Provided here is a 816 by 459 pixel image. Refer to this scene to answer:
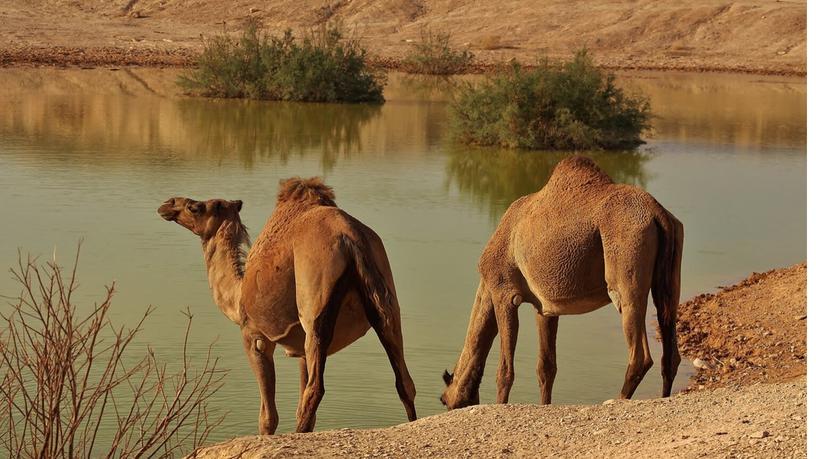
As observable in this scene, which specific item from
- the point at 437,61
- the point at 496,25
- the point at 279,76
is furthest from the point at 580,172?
the point at 496,25

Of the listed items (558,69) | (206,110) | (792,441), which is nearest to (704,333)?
(792,441)

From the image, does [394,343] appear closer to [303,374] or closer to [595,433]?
[303,374]

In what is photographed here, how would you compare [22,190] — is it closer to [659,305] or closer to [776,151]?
[659,305]

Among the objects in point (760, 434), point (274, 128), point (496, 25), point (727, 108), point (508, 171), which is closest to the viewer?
point (760, 434)

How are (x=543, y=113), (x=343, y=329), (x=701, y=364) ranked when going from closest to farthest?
1. (x=343, y=329)
2. (x=701, y=364)
3. (x=543, y=113)

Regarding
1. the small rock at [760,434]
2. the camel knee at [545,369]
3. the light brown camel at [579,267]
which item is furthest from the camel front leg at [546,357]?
the small rock at [760,434]

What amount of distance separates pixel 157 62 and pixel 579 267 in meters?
33.2

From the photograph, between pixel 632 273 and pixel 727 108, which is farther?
pixel 727 108

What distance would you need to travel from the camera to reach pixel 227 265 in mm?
7719

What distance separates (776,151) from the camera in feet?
82.3

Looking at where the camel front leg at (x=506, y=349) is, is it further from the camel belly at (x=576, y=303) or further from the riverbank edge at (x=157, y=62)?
the riverbank edge at (x=157, y=62)

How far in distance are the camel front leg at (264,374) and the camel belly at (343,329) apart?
11 cm

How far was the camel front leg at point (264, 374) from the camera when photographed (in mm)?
7371

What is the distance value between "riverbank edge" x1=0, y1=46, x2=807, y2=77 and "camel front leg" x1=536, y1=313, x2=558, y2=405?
2549 centimetres
